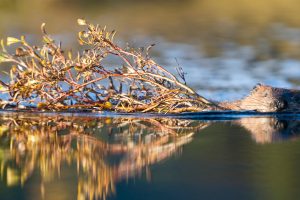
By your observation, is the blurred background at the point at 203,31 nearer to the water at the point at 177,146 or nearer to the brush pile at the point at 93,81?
the water at the point at 177,146

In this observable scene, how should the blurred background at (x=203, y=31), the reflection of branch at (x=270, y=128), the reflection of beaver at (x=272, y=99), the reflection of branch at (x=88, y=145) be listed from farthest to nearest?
the blurred background at (x=203, y=31) < the reflection of beaver at (x=272, y=99) < the reflection of branch at (x=270, y=128) < the reflection of branch at (x=88, y=145)

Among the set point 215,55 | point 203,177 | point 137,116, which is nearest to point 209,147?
point 203,177

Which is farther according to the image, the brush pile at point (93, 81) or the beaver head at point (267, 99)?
the beaver head at point (267, 99)

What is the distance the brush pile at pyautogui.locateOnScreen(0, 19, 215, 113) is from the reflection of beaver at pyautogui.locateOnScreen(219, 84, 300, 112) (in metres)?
0.57

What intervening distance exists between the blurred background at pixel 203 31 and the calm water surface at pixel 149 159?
4043 mm

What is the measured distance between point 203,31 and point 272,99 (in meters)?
10.4

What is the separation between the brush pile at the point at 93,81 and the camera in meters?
9.90

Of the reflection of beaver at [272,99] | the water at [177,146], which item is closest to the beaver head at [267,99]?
the reflection of beaver at [272,99]

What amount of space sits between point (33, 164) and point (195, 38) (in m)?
13.4

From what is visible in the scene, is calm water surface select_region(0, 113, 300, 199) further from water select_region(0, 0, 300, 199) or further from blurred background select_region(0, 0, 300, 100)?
blurred background select_region(0, 0, 300, 100)

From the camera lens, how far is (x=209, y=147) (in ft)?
24.1

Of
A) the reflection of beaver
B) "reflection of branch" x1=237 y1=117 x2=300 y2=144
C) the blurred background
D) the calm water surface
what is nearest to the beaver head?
the reflection of beaver

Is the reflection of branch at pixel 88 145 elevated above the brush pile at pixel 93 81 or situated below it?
below

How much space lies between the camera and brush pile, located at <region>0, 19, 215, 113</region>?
32.5 ft
